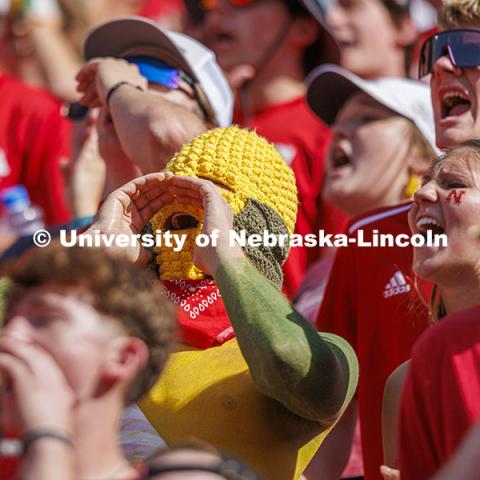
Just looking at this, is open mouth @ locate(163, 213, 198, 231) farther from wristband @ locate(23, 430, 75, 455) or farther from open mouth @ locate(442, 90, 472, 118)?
wristband @ locate(23, 430, 75, 455)

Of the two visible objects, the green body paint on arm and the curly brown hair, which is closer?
the curly brown hair

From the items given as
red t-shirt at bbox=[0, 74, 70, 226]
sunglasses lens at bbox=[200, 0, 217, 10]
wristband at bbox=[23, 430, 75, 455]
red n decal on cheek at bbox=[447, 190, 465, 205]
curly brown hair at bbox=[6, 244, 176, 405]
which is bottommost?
red t-shirt at bbox=[0, 74, 70, 226]

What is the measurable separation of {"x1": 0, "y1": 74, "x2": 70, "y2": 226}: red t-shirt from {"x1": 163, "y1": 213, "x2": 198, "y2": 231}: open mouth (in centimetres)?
264

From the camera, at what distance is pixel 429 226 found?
3279 mm

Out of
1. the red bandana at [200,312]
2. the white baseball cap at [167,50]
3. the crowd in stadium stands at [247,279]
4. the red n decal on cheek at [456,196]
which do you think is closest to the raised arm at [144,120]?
the crowd in stadium stands at [247,279]

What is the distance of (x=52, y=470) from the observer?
2191mm

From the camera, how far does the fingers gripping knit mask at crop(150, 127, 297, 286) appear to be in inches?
128

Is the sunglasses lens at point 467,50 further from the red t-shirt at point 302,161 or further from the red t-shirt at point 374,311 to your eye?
the red t-shirt at point 302,161

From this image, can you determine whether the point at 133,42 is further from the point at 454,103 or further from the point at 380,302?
the point at 380,302

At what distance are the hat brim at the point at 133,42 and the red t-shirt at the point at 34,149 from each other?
4.72ft

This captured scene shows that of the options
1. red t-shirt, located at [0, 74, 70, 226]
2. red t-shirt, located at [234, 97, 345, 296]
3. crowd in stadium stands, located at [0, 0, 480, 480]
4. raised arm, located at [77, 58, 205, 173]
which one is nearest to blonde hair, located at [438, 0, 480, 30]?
crowd in stadium stands, located at [0, 0, 480, 480]

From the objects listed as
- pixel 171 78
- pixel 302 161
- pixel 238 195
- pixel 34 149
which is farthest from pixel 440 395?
pixel 34 149

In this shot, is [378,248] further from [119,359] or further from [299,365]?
[119,359]

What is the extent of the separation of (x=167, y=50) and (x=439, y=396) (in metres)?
2.06
